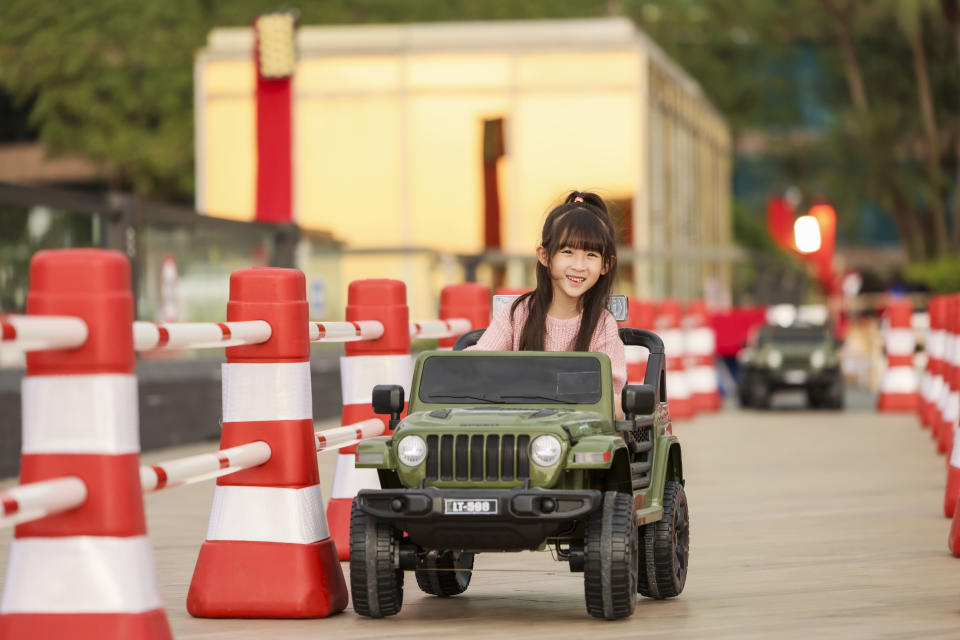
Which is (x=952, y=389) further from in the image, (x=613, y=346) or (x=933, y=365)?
(x=613, y=346)

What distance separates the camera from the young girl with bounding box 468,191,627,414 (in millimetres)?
7262

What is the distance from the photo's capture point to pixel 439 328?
32.7ft

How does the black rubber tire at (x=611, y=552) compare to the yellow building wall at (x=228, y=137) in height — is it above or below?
below

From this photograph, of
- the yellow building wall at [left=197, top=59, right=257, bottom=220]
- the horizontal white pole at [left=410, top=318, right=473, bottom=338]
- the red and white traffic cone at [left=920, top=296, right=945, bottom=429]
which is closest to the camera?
the horizontal white pole at [left=410, top=318, right=473, bottom=338]

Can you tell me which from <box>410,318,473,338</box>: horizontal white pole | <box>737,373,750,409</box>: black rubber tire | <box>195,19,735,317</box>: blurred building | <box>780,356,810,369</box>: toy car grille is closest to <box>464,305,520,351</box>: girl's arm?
<box>410,318,473,338</box>: horizontal white pole

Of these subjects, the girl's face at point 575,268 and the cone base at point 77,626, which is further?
the girl's face at point 575,268

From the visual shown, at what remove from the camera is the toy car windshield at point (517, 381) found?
687cm

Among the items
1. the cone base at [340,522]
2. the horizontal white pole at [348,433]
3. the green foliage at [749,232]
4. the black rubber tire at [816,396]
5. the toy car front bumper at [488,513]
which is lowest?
the black rubber tire at [816,396]

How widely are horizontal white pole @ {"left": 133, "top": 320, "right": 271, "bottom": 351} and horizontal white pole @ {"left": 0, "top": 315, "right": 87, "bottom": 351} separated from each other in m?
0.40

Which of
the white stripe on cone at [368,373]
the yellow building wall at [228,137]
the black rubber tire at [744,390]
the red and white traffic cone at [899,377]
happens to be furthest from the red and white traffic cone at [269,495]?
the yellow building wall at [228,137]

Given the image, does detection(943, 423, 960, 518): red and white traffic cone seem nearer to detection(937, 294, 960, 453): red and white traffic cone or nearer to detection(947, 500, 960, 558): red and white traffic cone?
detection(947, 500, 960, 558): red and white traffic cone

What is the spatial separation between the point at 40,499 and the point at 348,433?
314cm

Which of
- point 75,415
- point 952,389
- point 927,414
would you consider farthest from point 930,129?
point 75,415

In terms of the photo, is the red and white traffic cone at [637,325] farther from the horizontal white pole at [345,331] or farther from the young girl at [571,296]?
the young girl at [571,296]
